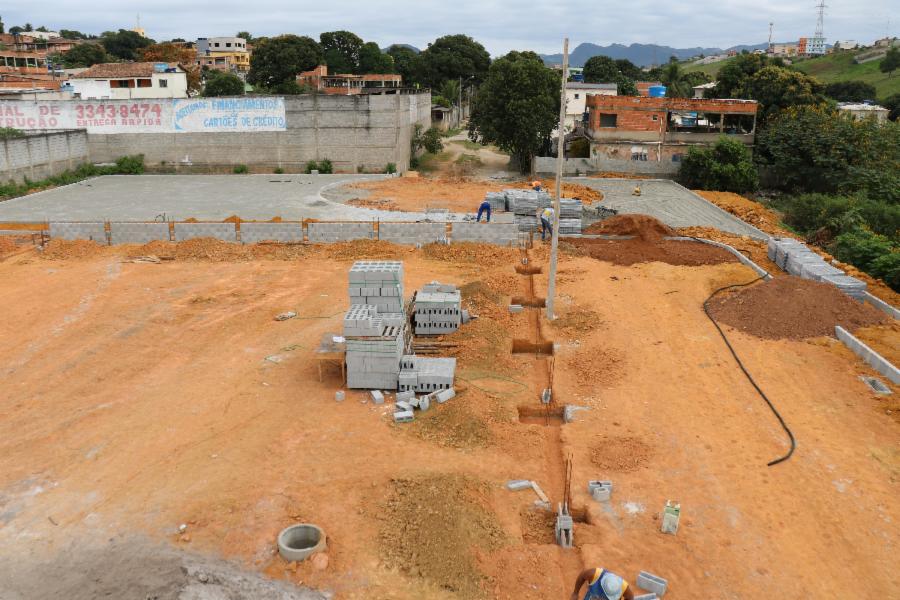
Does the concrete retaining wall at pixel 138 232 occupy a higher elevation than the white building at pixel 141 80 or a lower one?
lower

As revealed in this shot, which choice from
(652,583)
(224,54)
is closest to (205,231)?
(652,583)

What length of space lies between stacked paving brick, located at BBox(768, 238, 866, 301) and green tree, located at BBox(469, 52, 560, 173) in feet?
60.3

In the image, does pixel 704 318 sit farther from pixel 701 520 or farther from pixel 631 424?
pixel 701 520

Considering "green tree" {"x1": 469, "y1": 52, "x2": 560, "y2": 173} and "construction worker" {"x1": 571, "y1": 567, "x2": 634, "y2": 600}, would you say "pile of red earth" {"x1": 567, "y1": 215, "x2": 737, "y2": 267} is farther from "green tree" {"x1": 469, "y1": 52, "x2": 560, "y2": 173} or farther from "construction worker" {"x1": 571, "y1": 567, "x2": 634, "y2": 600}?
"construction worker" {"x1": 571, "y1": 567, "x2": 634, "y2": 600}

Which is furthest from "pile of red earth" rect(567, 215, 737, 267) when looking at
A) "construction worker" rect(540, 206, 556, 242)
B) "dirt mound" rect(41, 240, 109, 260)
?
"dirt mound" rect(41, 240, 109, 260)

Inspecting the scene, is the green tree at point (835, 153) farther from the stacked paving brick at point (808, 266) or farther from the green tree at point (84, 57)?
the green tree at point (84, 57)

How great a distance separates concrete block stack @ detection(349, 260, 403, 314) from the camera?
13.2 m

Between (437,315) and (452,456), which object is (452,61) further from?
(452,456)

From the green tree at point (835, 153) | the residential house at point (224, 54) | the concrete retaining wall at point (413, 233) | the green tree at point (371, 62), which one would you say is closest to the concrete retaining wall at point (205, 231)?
the concrete retaining wall at point (413, 233)

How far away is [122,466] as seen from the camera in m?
9.74

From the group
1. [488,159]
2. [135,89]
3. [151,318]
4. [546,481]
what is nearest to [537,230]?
[151,318]

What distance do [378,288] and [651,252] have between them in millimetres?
11015

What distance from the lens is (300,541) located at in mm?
8164

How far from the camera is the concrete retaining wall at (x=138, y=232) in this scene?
22.0m
